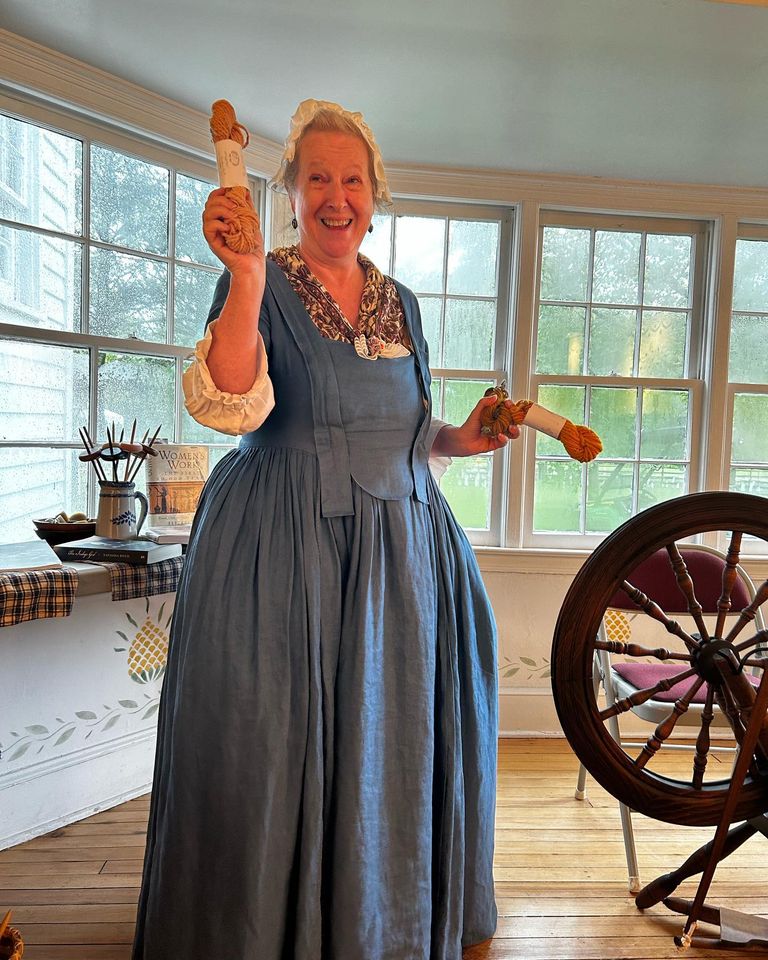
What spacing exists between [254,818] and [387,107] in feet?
7.37

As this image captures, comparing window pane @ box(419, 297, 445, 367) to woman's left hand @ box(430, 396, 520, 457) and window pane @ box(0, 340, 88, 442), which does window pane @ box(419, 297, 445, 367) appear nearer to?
window pane @ box(0, 340, 88, 442)

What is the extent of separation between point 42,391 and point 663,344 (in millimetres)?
2492

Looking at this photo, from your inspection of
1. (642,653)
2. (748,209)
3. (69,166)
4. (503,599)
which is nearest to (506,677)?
(503,599)

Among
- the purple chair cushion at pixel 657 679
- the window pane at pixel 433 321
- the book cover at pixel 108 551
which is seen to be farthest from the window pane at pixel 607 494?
the book cover at pixel 108 551

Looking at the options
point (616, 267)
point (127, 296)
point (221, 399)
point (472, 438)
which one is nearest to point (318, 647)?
point (221, 399)

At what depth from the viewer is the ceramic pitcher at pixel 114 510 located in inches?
91.4

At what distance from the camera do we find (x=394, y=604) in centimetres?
153

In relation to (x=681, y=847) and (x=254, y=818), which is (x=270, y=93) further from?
(x=681, y=847)

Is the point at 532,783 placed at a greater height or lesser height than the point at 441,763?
lesser

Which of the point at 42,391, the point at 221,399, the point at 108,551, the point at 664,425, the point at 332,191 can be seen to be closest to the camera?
the point at 221,399

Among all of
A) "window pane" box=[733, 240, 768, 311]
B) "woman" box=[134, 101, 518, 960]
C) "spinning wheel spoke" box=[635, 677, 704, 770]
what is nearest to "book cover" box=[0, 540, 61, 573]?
"woman" box=[134, 101, 518, 960]

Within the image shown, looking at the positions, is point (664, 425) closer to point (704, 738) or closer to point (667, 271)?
point (667, 271)

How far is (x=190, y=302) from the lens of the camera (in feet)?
9.45

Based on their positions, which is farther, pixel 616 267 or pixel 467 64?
pixel 616 267
